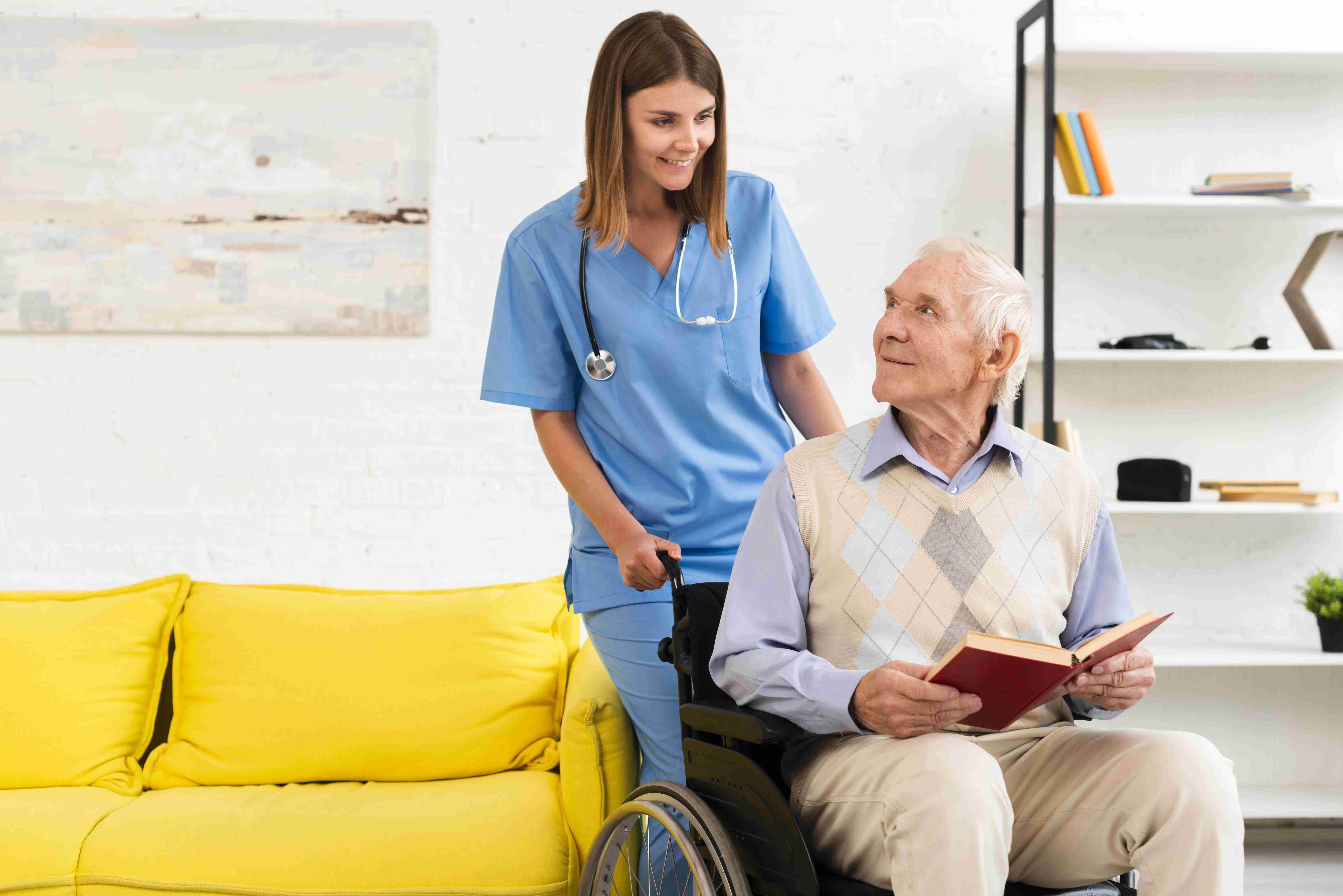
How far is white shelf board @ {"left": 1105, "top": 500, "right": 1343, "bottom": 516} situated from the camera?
8.91ft

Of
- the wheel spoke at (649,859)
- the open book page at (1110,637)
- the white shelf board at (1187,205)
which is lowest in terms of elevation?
the wheel spoke at (649,859)

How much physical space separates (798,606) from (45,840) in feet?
4.64

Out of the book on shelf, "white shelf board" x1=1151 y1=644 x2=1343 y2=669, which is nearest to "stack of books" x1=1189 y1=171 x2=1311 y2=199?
the book on shelf

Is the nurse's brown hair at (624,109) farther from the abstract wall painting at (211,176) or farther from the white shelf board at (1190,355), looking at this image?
the white shelf board at (1190,355)

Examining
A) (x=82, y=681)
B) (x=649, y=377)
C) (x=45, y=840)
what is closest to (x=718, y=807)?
(x=649, y=377)

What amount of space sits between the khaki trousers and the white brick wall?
170 cm

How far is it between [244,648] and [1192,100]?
2850 mm

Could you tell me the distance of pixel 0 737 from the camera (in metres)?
2.10

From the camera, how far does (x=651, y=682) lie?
164 centimetres

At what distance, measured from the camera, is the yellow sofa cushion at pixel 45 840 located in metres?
1.79

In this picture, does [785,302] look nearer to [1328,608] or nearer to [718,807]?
[718,807]

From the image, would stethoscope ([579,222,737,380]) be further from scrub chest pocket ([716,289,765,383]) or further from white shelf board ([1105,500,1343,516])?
white shelf board ([1105,500,1343,516])

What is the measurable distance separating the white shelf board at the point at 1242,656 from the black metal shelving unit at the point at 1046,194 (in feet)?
2.06

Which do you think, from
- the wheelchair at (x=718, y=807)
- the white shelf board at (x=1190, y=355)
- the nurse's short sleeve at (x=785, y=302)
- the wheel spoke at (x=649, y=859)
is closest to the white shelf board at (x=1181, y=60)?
the white shelf board at (x=1190, y=355)
